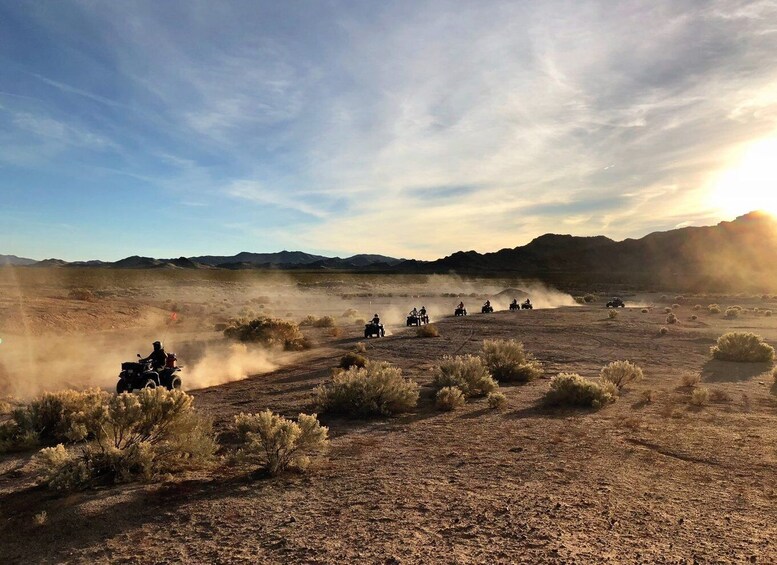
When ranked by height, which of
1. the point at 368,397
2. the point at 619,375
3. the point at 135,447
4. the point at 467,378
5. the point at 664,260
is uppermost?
the point at 664,260

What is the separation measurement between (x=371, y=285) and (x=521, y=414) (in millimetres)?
93212

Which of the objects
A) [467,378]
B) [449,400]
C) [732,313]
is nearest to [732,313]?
[732,313]

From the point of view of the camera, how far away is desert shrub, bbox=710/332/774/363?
18969mm

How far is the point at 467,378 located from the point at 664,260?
156682 millimetres

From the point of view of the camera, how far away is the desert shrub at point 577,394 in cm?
1159

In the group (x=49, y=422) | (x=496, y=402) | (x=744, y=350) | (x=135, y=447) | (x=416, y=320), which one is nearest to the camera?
(x=135, y=447)

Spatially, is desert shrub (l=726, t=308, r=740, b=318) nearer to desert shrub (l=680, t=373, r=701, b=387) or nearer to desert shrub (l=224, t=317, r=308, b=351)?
desert shrub (l=680, t=373, r=701, b=387)

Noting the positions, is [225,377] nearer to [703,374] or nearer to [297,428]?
[297,428]

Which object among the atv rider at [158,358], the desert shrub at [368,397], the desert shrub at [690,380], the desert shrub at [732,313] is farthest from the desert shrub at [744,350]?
the desert shrub at [732,313]

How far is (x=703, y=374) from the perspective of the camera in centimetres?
1638

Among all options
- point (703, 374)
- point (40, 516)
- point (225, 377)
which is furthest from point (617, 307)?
point (40, 516)

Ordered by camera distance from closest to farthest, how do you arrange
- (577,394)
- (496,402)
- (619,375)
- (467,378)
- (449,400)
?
1. (449,400)
2. (496,402)
3. (577,394)
4. (467,378)
5. (619,375)

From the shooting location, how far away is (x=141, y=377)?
12.6m

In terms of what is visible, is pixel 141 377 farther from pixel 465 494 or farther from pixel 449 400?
pixel 465 494
